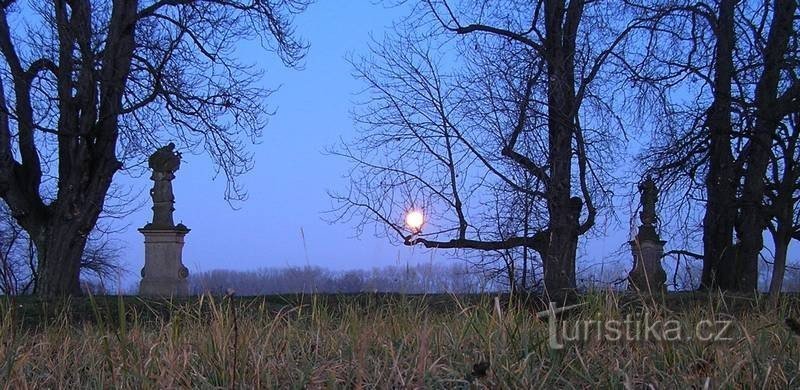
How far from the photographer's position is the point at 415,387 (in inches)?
119

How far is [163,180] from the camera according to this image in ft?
55.3

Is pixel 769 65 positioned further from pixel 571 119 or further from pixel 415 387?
pixel 415 387

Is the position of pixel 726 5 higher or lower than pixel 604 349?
higher

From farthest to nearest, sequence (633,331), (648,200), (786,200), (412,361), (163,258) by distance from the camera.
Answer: (648,200)
(163,258)
(786,200)
(633,331)
(412,361)

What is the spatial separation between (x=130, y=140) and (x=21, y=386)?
14337 mm

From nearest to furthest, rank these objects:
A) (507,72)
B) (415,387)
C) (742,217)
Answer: (415,387), (507,72), (742,217)

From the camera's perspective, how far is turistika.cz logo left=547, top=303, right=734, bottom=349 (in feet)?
12.6

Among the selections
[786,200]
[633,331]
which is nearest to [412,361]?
[633,331]

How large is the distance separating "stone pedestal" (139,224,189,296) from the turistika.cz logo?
1320 centimetres

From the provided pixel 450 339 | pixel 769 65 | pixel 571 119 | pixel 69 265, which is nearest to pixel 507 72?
pixel 571 119

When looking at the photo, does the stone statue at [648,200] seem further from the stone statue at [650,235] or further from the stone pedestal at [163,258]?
the stone pedestal at [163,258]

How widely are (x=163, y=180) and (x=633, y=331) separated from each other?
13.9 meters

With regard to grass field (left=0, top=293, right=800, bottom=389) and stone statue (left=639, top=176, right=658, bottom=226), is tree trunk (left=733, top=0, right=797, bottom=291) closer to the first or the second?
stone statue (left=639, top=176, right=658, bottom=226)

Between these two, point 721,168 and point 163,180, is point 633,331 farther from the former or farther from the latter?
point 163,180
